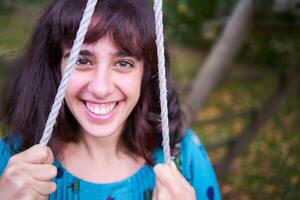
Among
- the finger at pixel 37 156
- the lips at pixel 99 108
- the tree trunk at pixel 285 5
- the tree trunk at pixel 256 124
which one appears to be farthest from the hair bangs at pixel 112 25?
the tree trunk at pixel 256 124

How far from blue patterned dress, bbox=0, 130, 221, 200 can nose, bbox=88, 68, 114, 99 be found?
0.88 ft

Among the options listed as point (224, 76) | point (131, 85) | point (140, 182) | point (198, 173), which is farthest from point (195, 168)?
point (224, 76)

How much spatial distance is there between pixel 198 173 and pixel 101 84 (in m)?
0.40

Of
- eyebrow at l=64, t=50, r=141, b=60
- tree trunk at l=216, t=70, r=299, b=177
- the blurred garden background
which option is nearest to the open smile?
eyebrow at l=64, t=50, r=141, b=60

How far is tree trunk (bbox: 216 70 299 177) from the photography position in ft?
7.23

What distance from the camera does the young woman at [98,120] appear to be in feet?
2.57

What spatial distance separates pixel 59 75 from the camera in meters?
1.01

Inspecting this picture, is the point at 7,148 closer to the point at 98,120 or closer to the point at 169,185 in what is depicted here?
the point at 98,120

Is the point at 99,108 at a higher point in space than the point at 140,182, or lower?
higher

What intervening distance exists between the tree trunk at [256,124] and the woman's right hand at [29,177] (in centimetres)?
171

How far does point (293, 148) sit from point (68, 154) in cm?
132

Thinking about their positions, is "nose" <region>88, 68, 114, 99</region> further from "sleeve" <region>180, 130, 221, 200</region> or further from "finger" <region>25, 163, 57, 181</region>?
"sleeve" <region>180, 130, 221, 200</region>

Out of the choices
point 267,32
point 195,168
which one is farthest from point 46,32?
point 267,32

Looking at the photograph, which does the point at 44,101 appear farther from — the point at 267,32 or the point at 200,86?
the point at 267,32
